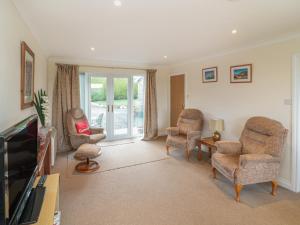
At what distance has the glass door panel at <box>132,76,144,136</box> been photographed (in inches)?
232

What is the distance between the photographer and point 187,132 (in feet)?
13.5

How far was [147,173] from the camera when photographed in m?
3.39

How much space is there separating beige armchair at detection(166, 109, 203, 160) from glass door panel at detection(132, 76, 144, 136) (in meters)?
1.70

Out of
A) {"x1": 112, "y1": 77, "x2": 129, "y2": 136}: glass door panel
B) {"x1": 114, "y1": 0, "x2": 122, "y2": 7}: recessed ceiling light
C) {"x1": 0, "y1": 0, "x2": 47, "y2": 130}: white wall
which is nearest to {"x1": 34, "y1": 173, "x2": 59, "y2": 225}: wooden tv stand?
{"x1": 0, "y1": 0, "x2": 47, "y2": 130}: white wall

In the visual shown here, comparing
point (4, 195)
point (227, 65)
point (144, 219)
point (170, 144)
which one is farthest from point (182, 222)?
point (227, 65)

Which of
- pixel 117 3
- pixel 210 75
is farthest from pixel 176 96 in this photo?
pixel 117 3

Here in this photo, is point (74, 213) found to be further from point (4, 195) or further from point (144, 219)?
point (4, 195)

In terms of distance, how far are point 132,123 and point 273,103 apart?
12.6 feet

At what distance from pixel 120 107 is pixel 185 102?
191 cm

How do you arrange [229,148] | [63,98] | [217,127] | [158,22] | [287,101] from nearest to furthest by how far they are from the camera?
[158,22], [287,101], [229,148], [217,127], [63,98]

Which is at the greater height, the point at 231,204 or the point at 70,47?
the point at 70,47

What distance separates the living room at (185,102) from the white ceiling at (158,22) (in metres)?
0.02

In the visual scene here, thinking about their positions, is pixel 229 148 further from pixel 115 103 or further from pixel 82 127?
pixel 115 103

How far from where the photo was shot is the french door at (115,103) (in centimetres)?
528
